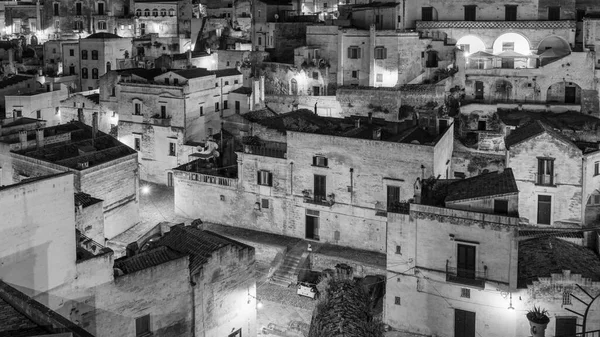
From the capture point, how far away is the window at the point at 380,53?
1861 inches

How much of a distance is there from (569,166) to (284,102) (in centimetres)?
2141

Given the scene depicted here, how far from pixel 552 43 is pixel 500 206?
28.6 m

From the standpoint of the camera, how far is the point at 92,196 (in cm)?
3359

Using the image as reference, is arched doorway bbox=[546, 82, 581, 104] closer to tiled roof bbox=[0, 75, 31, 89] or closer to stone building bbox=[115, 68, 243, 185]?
stone building bbox=[115, 68, 243, 185]

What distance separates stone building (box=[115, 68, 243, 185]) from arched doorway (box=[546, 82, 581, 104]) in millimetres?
21247

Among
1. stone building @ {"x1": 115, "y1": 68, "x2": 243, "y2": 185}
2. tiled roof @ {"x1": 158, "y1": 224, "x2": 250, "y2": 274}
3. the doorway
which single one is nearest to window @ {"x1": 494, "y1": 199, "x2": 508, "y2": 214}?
tiled roof @ {"x1": 158, "y1": 224, "x2": 250, "y2": 274}

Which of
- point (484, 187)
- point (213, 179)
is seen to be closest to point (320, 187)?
point (213, 179)

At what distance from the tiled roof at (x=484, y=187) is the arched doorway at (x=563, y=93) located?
20.5 metres

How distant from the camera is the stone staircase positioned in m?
30.9

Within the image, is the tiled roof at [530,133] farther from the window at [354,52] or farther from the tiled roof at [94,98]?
the tiled roof at [94,98]

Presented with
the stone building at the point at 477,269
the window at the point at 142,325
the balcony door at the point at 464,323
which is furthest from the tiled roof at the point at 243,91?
the window at the point at 142,325

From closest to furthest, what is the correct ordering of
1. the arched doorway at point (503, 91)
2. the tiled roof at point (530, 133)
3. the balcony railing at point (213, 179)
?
the tiled roof at point (530, 133) → the balcony railing at point (213, 179) → the arched doorway at point (503, 91)

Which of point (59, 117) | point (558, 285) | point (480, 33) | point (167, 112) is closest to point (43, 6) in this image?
point (59, 117)

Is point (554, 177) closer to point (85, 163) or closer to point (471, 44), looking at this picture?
point (471, 44)
